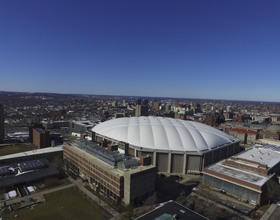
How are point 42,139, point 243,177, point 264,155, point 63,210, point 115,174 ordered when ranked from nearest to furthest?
1. point 63,210
2. point 115,174
3. point 243,177
4. point 264,155
5. point 42,139

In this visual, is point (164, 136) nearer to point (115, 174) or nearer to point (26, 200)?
point (115, 174)

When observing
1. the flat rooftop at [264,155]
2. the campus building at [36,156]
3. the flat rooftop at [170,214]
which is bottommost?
the campus building at [36,156]

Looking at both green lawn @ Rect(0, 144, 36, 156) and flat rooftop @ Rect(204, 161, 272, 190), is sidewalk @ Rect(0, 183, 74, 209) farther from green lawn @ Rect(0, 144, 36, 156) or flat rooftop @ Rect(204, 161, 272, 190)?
flat rooftop @ Rect(204, 161, 272, 190)

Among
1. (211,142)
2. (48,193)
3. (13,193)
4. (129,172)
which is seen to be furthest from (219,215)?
(13,193)

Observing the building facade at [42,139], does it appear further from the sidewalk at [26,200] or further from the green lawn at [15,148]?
the sidewalk at [26,200]

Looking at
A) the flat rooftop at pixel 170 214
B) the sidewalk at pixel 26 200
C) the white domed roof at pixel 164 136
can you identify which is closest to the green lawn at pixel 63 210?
the sidewalk at pixel 26 200

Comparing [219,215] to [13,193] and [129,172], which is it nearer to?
[129,172]

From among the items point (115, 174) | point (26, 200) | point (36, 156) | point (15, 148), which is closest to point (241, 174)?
point (115, 174)

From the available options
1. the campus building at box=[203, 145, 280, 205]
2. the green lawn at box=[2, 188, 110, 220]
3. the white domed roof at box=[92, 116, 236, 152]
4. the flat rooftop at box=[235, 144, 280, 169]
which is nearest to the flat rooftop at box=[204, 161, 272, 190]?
the campus building at box=[203, 145, 280, 205]
